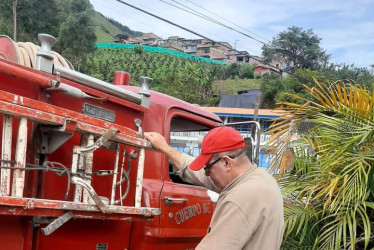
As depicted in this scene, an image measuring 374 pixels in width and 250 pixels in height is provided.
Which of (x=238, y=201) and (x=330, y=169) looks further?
(x=330, y=169)

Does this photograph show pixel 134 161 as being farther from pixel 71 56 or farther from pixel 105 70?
pixel 105 70

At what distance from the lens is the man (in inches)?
72.2

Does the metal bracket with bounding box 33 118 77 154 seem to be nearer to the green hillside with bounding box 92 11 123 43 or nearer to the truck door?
the truck door

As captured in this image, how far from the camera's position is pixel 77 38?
34281 mm

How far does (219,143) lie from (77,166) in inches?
32.1

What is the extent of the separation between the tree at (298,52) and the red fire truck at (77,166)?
71.9 metres

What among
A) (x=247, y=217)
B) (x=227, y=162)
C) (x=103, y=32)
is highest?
(x=103, y=32)

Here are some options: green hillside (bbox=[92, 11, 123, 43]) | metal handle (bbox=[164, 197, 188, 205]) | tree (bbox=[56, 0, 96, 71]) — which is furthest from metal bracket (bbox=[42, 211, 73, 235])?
green hillside (bbox=[92, 11, 123, 43])

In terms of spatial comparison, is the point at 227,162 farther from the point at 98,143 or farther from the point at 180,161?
the point at 180,161

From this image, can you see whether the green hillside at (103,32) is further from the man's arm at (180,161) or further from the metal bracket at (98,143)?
the metal bracket at (98,143)

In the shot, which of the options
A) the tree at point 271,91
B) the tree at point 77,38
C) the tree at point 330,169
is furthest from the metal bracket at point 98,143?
the tree at point 271,91

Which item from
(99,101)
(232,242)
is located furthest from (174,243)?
(232,242)

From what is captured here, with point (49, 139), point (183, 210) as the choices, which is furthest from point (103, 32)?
point (49, 139)

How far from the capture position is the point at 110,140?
2504 millimetres
